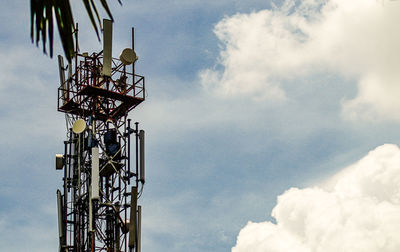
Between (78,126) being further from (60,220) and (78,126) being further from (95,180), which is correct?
(60,220)

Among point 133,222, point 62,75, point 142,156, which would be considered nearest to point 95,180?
point 133,222

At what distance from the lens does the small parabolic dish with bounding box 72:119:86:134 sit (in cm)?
4681

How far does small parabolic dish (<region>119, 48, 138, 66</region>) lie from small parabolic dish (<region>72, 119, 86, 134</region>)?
17.5 ft

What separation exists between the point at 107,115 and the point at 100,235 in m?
8.64

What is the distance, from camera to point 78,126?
47031mm

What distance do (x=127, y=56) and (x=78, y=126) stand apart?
622cm

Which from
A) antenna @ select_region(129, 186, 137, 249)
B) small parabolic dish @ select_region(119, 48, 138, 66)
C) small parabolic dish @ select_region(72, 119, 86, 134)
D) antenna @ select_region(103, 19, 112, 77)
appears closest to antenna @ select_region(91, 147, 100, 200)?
antenna @ select_region(129, 186, 137, 249)

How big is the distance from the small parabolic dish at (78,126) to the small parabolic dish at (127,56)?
533 cm

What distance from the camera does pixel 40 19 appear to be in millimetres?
6918

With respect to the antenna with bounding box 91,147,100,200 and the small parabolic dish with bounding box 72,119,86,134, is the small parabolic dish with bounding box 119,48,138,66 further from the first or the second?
the antenna with bounding box 91,147,100,200

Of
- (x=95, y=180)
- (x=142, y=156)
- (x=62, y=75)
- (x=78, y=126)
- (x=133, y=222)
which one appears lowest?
(x=133, y=222)

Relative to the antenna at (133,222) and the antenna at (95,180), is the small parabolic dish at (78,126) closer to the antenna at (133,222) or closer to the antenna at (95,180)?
the antenna at (95,180)

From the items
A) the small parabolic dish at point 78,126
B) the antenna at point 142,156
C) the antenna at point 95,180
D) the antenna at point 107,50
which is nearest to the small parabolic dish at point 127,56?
the antenna at point 107,50

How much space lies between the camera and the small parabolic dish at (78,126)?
1843 inches
